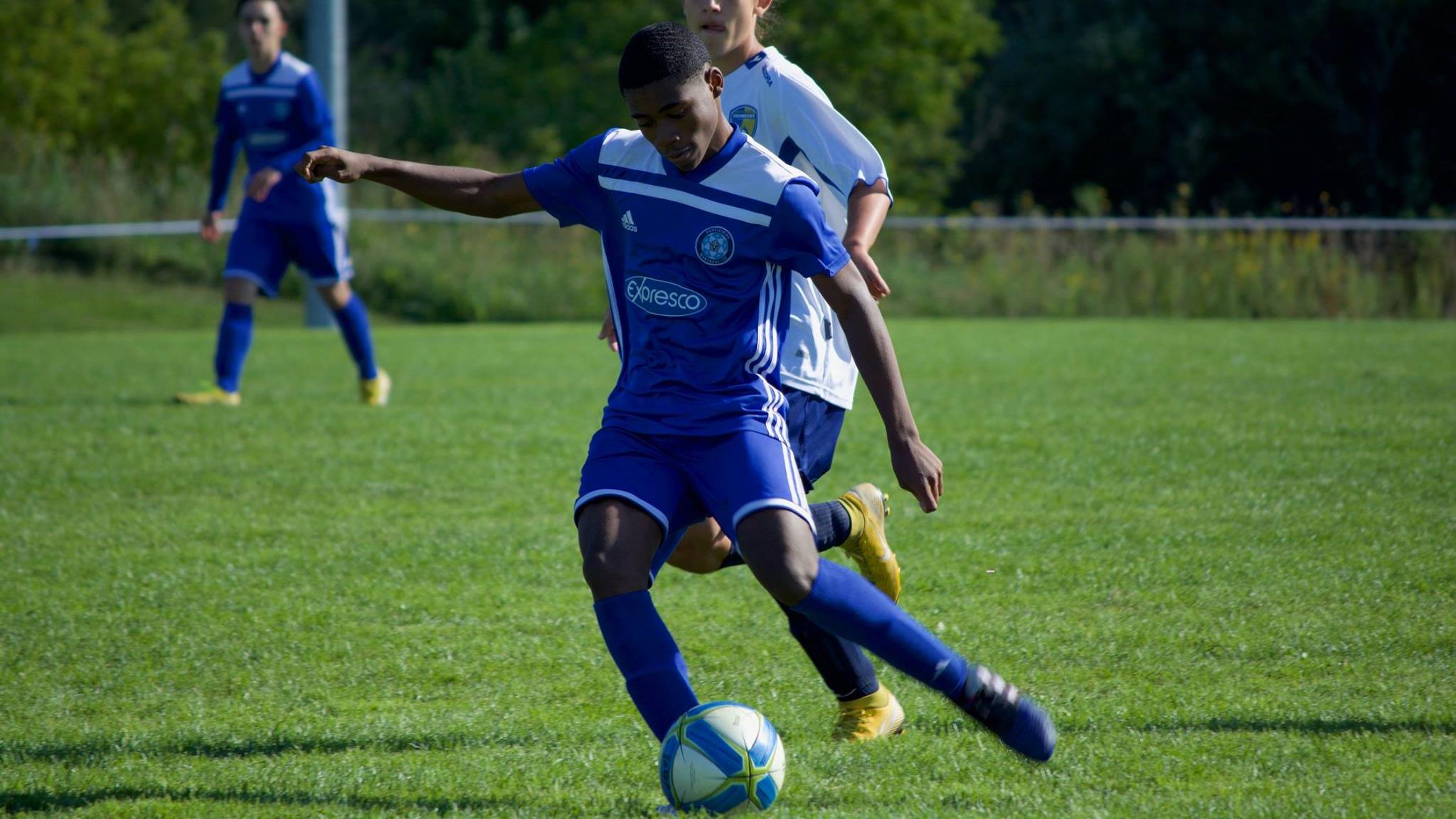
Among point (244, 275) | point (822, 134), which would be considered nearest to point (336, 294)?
point (244, 275)

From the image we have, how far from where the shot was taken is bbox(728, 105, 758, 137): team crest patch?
4.20 m

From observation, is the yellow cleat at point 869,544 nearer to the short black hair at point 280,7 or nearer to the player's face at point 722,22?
the player's face at point 722,22

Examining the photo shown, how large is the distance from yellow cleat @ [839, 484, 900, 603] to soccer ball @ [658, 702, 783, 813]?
3.35ft

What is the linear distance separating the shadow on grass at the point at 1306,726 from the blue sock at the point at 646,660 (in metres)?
1.23

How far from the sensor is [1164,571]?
17.5 feet

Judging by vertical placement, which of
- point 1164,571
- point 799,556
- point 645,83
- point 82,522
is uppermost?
point 645,83

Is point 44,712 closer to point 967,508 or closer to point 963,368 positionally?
point 967,508

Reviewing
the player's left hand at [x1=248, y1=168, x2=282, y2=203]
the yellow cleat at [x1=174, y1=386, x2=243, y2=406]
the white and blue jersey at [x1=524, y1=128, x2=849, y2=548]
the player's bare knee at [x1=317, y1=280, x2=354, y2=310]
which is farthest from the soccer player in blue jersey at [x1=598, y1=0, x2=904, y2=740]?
the yellow cleat at [x1=174, y1=386, x2=243, y2=406]

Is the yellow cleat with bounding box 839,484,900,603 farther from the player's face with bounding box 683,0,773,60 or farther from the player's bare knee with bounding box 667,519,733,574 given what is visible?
the player's face with bounding box 683,0,773,60

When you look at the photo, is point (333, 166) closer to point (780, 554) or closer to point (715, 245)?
point (715, 245)

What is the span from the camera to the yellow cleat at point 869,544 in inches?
163

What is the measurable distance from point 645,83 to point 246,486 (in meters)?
4.53

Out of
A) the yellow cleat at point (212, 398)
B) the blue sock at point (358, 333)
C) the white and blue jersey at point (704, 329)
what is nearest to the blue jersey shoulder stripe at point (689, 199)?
the white and blue jersey at point (704, 329)

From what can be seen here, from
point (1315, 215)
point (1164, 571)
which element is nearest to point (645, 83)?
point (1164, 571)
